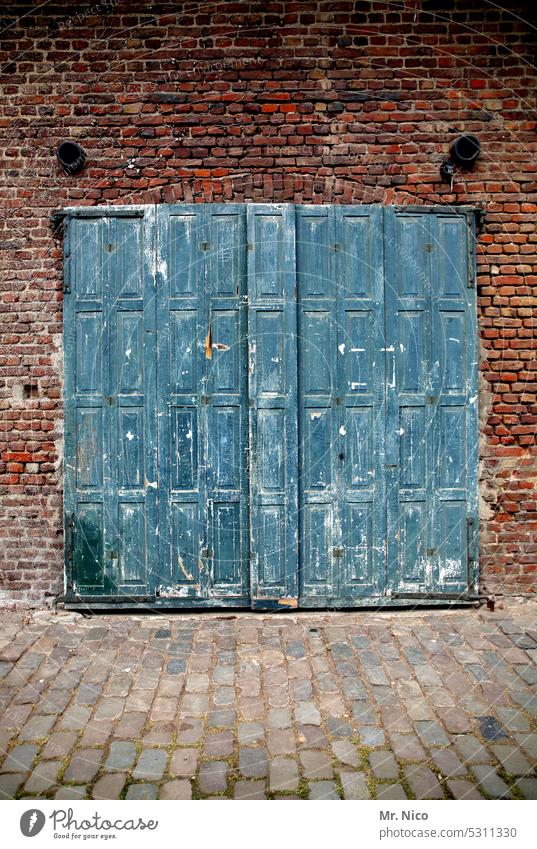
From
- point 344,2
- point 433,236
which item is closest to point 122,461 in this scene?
point 433,236

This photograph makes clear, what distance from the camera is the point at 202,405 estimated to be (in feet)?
16.1

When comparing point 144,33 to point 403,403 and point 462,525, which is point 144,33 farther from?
point 462,525

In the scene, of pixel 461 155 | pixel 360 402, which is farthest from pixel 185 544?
pixel 461 155

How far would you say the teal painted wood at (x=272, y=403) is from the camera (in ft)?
15.8

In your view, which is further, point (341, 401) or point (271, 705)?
point (341, 401)

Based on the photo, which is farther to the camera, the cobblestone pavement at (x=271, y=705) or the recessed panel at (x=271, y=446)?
the recessed panel at (x=271, y=446)

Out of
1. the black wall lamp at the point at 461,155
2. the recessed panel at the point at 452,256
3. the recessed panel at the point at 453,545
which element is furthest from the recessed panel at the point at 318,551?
the black wall lamp at the point at 461,155

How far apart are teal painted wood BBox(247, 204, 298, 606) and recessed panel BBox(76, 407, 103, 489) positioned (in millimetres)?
1229

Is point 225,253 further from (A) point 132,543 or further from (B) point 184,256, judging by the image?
(A) point 132,543

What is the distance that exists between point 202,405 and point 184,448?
0.38 meters

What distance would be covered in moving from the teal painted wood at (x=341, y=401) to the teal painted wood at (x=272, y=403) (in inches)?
3.9

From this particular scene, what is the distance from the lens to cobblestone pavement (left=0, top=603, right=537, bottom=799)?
2.91m

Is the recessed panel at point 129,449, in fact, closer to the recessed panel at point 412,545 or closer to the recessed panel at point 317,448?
the recessed panel at point 317,448

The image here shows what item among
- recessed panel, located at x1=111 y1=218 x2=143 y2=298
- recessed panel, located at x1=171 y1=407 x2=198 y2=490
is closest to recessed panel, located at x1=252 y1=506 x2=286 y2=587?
recessed panel, located at x1=171 y1=407 x2=198 y2=490
